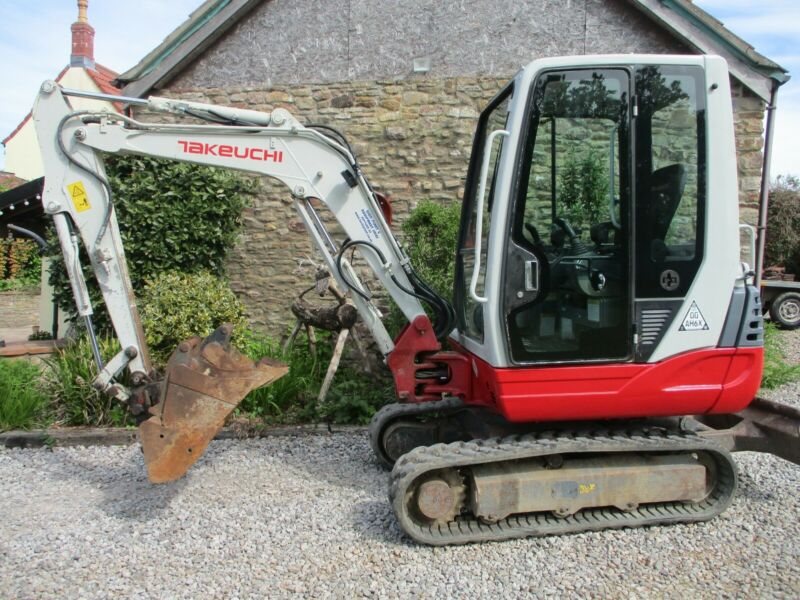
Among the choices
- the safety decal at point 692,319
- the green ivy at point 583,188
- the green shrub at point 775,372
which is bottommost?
the green shrub at point 775,372

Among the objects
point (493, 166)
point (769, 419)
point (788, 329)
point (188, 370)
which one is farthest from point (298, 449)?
point (788, 329)

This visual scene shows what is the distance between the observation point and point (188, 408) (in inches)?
140

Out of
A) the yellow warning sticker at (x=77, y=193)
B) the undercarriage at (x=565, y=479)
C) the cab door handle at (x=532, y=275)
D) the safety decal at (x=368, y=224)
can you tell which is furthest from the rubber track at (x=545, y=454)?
the yellow warning sticker at (x=77, y=193)

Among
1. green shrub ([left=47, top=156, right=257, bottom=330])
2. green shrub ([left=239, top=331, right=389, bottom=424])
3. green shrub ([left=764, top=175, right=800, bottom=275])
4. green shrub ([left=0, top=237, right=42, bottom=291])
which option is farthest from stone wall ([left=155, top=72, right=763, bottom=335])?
green shrub ([left=0, top=237, right=42, bottom=291])

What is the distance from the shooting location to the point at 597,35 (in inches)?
295

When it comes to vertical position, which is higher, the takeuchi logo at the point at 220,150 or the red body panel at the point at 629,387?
the takeuchi logo at the point at 220,150

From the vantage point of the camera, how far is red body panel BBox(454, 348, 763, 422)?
3479 millimetres

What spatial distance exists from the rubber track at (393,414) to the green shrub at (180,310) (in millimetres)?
2558

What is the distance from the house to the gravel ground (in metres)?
5.68

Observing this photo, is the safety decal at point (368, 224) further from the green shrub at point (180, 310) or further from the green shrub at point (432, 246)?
the green shrub at point (180, 310)

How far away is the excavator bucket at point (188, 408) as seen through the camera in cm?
346

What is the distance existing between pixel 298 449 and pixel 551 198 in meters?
2.85

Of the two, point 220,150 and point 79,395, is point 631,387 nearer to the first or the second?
point 220,150

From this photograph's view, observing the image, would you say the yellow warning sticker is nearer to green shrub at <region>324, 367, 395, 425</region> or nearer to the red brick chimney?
green shrub at <region>324, 367, 395, 425</region>
